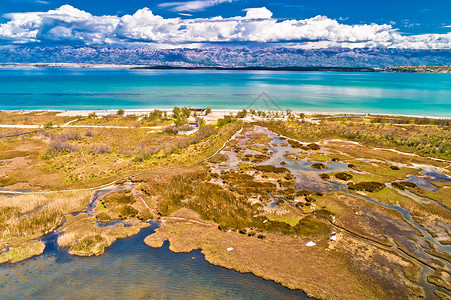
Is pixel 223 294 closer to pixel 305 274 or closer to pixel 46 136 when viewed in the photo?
pixel 305 274

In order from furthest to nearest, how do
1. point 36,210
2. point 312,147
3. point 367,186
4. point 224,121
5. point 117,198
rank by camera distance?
point 224,121 < point 312,147 < point 367,186 < point 117,198 < point 36,210

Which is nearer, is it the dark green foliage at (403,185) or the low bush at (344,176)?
the dark green foliage at (403,185)

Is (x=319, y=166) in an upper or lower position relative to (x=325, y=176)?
upper

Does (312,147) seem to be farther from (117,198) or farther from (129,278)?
(129,278)

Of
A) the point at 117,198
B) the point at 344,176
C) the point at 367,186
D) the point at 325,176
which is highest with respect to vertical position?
the point at 344,176

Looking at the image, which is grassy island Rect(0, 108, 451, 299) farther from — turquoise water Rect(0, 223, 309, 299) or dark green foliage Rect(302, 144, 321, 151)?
turquoise water Rect(0, 223, 309, 299)

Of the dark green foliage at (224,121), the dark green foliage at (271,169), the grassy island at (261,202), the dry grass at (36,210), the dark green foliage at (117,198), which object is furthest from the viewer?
the dark green foliage at (224,121)

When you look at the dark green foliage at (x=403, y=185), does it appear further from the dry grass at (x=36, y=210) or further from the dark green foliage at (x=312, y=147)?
the dry grass at (x=36, y=210)

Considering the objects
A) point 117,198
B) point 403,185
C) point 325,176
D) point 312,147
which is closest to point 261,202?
point 325,176

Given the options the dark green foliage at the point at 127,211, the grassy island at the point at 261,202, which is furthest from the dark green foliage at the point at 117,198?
the dark green foliage at the point at 127,211
